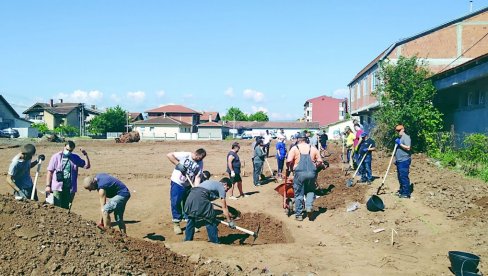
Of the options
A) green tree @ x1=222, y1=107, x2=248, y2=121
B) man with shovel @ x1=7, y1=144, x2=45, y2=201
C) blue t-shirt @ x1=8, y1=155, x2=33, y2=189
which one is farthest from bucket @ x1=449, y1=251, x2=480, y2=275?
green tree @ x1=222, y1=107, x2=248, y2=121

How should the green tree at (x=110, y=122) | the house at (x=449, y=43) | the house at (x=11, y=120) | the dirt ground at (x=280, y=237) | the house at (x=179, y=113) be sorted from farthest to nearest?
the house at (x=179, y=113) < the green tree at (x=110, y=122) < the house at (x=11, y=120) < the house at (x=449, y=43) < the dirt ground at (x=280, y=237)

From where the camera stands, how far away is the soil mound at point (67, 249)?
16.9 feet

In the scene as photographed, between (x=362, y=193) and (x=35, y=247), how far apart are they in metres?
7.92

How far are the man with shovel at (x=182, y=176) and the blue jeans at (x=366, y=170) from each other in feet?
17.6

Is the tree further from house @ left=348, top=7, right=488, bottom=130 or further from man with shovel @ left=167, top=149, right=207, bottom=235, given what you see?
man with shovel @ left=167, top=149, right=207, bottom=235

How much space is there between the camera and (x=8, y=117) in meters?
60.1

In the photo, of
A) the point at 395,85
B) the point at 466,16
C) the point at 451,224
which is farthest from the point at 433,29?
the point at 451,224

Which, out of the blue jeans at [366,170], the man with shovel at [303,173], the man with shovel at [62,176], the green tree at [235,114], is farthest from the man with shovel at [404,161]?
the green tree at [235,114]

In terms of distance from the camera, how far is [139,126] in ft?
228

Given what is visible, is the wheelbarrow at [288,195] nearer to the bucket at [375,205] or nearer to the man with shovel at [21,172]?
the bucket at [375,205]

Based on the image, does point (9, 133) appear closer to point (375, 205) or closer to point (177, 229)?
point (177, 229)

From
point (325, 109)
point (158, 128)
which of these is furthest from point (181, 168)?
point (325, 109)

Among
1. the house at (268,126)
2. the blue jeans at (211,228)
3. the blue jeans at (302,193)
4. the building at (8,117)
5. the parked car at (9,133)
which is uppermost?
the building at (8,117)

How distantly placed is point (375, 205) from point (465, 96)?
10.1 metres
